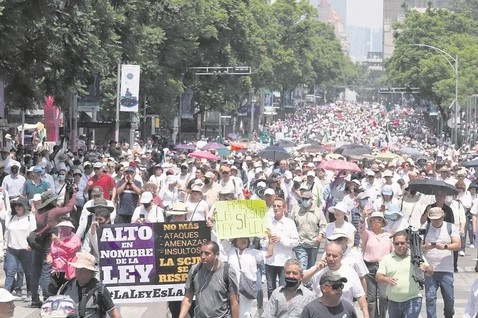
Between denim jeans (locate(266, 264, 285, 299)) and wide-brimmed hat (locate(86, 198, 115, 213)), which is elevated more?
wide-brimmed hat (locate(86, 198, 115, 213))

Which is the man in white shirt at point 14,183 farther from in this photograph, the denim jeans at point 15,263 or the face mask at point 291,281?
the face mask at point 291,281


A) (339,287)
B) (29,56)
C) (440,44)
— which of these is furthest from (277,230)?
(440,44)

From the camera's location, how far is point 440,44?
10656cm

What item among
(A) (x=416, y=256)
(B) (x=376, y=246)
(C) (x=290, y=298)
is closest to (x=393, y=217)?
(B) (x=376, y=246)

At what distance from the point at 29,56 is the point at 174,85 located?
33.2m

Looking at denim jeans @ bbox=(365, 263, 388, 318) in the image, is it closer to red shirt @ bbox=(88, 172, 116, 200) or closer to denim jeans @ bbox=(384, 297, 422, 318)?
denim jeans @ bbox=(384, 297, 422, 318)

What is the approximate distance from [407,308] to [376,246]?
82.9 inches

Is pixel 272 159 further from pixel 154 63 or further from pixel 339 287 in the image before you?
pixel 339 287

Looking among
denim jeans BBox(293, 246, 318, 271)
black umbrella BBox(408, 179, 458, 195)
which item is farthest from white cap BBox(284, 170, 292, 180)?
denim jeans BBox(293, 246, 318, 271)

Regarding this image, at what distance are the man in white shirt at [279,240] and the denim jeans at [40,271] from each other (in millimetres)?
2728

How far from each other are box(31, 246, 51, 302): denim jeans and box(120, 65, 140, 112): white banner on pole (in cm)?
2778

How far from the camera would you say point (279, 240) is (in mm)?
15797

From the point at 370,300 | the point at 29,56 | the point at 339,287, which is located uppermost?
the point at 29,56

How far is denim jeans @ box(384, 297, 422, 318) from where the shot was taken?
12898 mm
